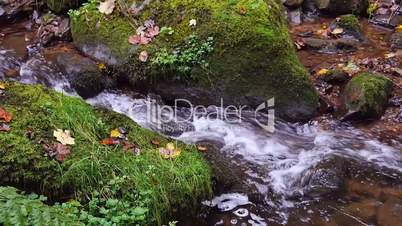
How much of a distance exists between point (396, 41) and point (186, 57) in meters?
4.04

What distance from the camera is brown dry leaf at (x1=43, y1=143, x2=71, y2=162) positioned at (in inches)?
142

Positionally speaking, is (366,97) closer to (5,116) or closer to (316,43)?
(316,43)

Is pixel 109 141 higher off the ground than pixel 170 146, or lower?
higher

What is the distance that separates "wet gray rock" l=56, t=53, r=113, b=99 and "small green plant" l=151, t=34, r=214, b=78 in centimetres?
77

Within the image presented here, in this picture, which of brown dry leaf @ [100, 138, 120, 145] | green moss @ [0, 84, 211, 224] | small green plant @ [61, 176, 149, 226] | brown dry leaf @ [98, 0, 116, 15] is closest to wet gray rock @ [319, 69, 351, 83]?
green moss @ [0, 84, 211, 224]

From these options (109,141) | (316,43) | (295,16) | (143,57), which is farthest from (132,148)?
(295,16)

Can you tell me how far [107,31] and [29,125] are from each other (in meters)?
2.85

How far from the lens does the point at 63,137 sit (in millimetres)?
3795

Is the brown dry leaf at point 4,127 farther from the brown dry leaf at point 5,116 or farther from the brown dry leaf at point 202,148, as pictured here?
the brown dry leaf at point 202,148

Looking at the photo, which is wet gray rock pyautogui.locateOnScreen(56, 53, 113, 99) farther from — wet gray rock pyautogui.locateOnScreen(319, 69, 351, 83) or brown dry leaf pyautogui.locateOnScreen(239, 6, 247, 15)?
wet gray rock pyautogui.locateOnScreen(319, 69, 351, 83)

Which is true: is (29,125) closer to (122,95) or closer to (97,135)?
(97,135)

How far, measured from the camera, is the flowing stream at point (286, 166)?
13.4ft

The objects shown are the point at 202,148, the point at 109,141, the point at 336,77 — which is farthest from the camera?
the point at 336,77

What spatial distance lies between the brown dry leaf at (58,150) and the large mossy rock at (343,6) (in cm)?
668
